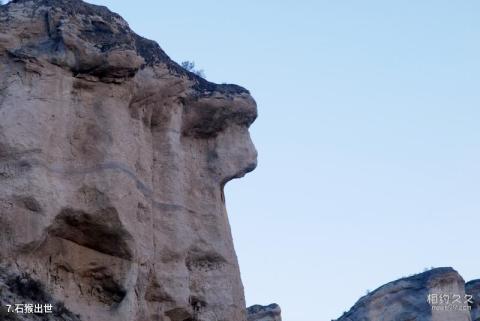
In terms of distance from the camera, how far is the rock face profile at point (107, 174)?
18.3 m

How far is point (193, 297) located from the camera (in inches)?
845

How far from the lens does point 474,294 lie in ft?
121

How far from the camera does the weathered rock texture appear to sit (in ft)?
112

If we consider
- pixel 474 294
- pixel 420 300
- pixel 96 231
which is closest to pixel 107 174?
pixel 96 231

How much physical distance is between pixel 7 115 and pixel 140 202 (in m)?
2.98

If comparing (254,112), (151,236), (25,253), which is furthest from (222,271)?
(25,253)

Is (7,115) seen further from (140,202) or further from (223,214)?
(223,214)

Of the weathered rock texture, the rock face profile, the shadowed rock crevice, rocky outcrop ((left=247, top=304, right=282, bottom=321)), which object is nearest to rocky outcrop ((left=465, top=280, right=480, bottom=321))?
the weathered rock texture

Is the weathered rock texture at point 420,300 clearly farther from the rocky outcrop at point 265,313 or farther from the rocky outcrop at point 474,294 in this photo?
the rocky outcrop at point 265,313

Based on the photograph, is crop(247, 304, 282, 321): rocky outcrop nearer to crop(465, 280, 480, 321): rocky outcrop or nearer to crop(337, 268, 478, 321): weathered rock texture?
crop(337, 268, 478, 321): weathered rock texture

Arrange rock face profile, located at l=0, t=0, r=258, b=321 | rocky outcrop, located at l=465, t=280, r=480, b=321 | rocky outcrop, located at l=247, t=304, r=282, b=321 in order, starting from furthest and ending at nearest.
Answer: rocky outcrop, located at l=465, t=280, r=480, b=321 < rocky outcrop, located at l=247, t=304, r=282, b=321 < rock face profile, located at l=0, t=0, r=258, b=321

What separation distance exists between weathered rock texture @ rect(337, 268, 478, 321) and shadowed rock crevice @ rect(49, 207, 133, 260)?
16729 millimetres

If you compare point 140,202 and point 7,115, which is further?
point 140,202

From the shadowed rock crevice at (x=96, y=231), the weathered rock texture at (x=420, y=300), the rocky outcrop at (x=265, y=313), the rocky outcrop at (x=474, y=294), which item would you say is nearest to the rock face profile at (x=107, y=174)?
the shadowed rock crevice at (x=96, y=231)
